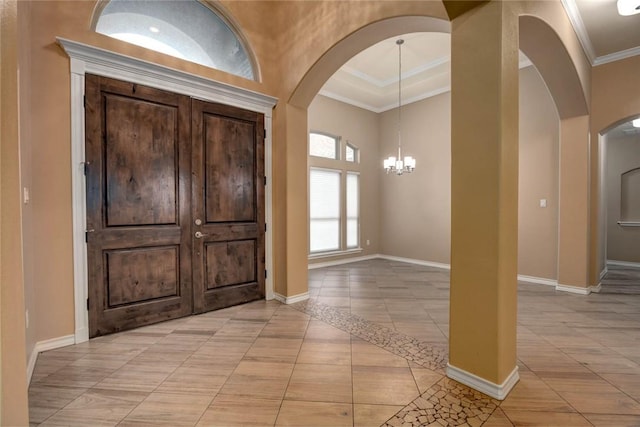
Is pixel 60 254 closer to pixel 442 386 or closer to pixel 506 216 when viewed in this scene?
pixel 442 386

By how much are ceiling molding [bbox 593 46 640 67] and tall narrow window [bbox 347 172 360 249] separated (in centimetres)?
438

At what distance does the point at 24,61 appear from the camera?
219 cm

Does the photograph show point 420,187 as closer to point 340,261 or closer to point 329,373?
point 340,261

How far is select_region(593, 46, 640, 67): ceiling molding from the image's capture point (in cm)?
397

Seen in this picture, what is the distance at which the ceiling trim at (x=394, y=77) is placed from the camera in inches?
202

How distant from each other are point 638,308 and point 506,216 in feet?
11.2

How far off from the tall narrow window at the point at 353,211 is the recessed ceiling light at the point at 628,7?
459cm

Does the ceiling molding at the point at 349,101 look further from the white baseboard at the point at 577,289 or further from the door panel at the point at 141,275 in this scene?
the white baseboard at the point at 577,289

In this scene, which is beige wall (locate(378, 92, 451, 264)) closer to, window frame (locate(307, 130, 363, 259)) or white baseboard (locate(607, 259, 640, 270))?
window frame (locate(307, 130, 363, 259))

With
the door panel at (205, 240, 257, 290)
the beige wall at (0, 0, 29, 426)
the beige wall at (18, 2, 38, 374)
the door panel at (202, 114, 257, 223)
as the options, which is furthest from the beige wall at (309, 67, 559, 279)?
the beige wall at (0, 0, 29, 426)

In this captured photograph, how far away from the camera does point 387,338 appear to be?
274 cm

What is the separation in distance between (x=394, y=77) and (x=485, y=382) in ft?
18.0

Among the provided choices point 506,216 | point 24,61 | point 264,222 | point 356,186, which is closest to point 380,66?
point 356,186

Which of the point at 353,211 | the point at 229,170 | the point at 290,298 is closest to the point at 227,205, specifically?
the point at 229,170
